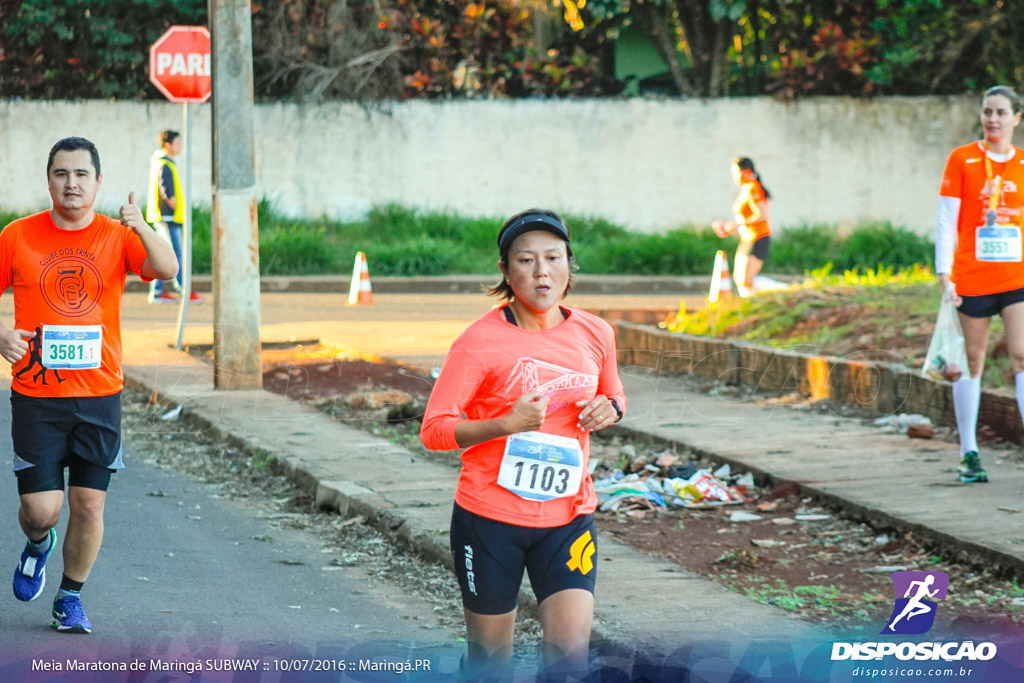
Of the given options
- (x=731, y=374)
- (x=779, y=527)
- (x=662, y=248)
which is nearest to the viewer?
(x=779, y=527)

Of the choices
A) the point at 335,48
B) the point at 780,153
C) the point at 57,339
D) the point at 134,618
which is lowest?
the point at 134,618

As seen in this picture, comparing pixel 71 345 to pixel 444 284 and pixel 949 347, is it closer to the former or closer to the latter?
pixel 949 347

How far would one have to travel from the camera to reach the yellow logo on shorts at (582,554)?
12.9 feet

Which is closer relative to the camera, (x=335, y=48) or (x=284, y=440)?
(x=284, y=440)

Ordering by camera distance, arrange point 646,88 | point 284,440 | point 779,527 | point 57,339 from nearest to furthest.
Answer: point 57,339
point 779,527
point 284,440
point 646,88

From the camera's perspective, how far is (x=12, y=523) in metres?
6.97

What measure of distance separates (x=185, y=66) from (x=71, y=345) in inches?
357

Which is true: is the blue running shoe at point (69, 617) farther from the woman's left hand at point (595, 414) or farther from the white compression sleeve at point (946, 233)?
the white compression sleeve at point (946, 233)

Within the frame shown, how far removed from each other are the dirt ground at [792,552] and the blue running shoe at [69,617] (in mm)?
2581

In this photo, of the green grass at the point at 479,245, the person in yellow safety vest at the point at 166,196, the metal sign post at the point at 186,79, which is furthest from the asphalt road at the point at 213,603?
the green grass at the point at 479,245

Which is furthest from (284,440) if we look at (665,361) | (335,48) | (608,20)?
(608,20)

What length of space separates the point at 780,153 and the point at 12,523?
61.7 ft

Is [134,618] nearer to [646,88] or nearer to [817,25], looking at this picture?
[817,25]

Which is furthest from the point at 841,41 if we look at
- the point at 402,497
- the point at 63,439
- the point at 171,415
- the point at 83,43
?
the point at 63,439
